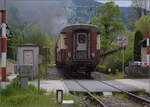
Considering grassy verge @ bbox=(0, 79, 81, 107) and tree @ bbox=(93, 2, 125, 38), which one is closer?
grassy verge @ bbox=(0, 79, 81, 107)

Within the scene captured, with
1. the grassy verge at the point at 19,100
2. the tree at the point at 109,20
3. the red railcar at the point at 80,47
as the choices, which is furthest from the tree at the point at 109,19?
the grassy verge at the point at 19,100

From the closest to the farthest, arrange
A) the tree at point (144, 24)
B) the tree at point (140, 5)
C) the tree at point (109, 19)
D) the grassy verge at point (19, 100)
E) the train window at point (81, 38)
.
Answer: the grassy verge at point (19, 100)
the train window at point (81, 38)
the tree at point (109, 19)
the tree at point (140, 5)
the tree at point (144, 24)

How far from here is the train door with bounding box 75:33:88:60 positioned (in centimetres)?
1773

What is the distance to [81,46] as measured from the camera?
1773cm

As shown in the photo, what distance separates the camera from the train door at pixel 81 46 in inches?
698

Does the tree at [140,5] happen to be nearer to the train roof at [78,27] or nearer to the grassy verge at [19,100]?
the train roof at [78,27]

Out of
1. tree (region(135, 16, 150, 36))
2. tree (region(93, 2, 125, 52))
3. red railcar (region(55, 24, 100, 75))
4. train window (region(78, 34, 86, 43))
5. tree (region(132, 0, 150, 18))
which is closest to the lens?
red railcar (region(55, 24, 100, 75))

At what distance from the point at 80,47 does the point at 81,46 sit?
9cm

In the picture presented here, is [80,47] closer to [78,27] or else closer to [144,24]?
[78,27]

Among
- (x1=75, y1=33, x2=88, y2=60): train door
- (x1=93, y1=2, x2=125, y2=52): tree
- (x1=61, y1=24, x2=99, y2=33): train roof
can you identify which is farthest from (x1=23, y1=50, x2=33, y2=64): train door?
(x1=93, y1=2, x2=125, y2=52): tree

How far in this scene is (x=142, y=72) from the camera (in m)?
17.9

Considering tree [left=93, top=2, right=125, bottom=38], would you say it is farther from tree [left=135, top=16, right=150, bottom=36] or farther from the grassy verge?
tree [left=135, top=16, right=150, bottom=36]

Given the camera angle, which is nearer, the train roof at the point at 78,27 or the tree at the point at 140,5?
the train roof at the point at 78,27

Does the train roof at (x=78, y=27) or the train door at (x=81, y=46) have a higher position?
the train roof at (x=78, y=27)
